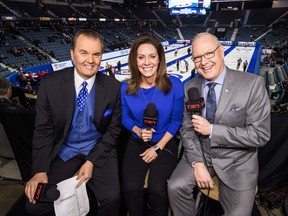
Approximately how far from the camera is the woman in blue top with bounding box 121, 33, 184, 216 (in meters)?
2.09

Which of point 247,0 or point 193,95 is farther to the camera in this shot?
point 247,0

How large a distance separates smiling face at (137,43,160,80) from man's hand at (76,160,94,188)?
1034 millimetres

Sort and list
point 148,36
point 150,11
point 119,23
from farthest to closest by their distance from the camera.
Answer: point 150,11 → point 119,23 → point 148,36

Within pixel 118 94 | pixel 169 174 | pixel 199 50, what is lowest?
pixel 169 174

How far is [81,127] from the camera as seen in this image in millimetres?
2246

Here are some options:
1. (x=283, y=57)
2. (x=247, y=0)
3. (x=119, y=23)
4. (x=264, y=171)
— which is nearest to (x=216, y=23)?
(x=247, y=0)

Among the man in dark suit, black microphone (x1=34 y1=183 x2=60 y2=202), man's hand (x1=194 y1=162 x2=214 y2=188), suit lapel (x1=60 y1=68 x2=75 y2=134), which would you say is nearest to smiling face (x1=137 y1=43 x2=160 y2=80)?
the man in dark suit

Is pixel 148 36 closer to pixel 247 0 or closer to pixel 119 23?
pixel 119 23

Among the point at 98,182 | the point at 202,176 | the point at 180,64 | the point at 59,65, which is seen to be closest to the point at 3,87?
the point at 98,182

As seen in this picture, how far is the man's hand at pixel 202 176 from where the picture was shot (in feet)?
6.37

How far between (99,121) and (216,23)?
47.4 metres

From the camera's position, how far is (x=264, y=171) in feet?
8.68

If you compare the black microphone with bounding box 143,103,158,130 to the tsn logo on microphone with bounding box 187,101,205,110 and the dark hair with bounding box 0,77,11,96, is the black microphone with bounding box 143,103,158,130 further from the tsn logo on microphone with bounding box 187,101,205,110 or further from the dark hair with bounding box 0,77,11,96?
the dark hair with bounding box 0,77,11,96

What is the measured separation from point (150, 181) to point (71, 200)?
2.27 feet
